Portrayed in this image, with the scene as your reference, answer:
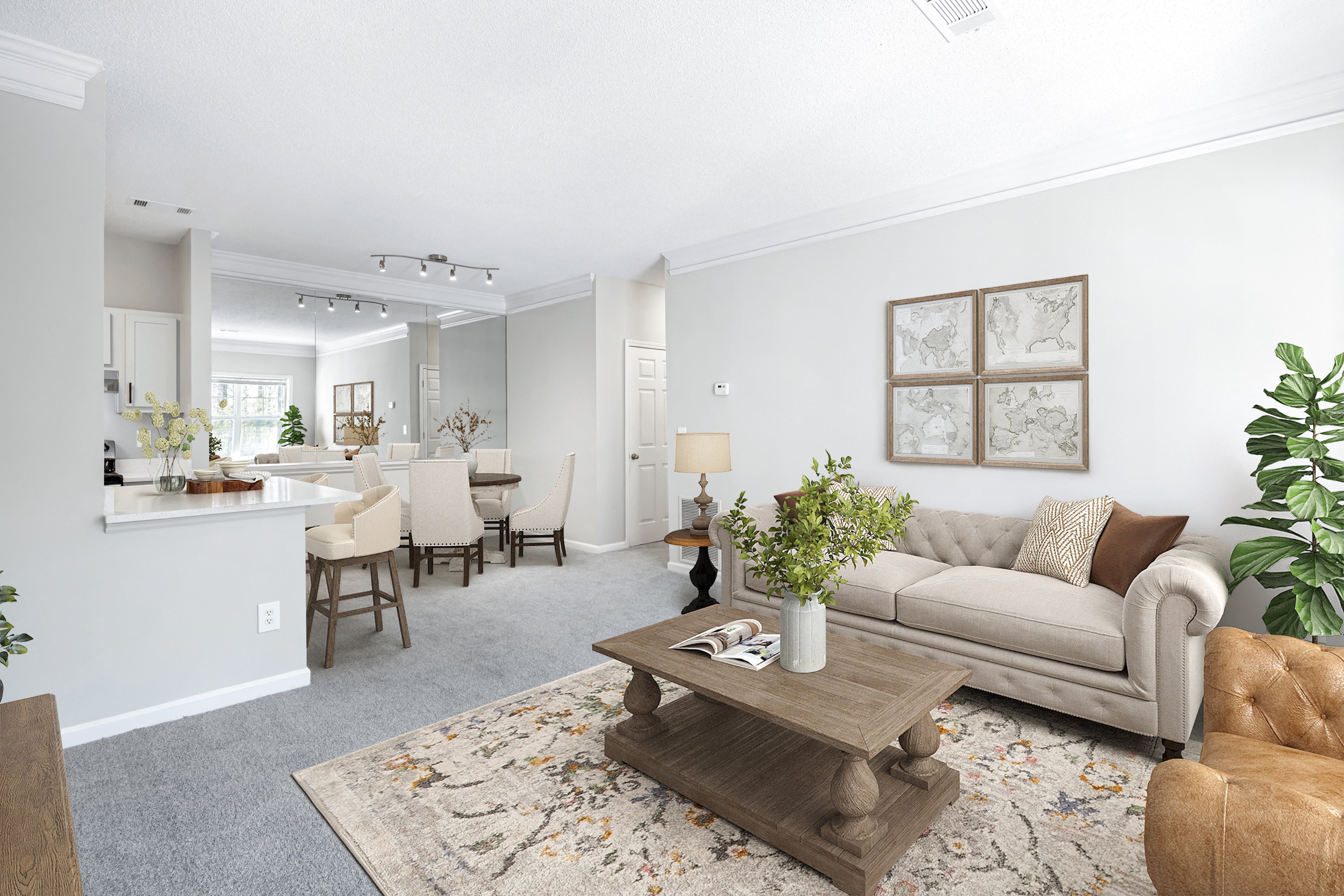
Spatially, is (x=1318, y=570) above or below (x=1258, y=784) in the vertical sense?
above

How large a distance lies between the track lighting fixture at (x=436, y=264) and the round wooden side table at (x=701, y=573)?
315cm

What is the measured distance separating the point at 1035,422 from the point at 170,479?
14.6ft

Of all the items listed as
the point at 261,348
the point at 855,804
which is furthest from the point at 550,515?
the point at 261,348

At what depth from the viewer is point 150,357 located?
4.85 metres

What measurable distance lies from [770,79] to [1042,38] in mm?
1009

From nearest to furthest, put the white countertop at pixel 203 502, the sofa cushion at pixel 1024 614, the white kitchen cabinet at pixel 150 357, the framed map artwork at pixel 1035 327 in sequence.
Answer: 1. the sofa cushion at pixel 1024 614
2. the white countertop at pixel 203 502
3. the framed map artwork at pixel 1035 327
4. the white kitchen cabinet at pixel 150 357

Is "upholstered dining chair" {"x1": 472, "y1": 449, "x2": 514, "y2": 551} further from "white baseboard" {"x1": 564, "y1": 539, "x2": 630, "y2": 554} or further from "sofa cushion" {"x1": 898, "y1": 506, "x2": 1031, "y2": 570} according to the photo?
"sofa cushion" {"x1": 898, "y1": 506, "x2": 1031, "y2": 570}

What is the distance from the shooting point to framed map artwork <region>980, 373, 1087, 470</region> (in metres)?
3.41

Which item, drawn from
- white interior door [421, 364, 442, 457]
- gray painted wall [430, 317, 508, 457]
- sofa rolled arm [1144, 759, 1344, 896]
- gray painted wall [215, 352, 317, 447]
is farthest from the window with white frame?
sofa rolled arm [1144, 759, 1344, 896]

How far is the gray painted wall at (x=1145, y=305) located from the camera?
286 centimetres

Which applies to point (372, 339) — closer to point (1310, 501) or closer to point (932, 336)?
point (932, 336)

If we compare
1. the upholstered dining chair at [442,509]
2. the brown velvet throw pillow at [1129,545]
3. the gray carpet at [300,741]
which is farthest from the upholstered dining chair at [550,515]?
the brown velvet throw pillow at [1129,545]

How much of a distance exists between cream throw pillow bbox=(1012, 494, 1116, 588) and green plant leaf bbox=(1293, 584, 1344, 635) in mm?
721

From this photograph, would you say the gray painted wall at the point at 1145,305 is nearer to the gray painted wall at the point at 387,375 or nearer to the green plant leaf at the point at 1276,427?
the green plant leaf at the point at 1276,427
